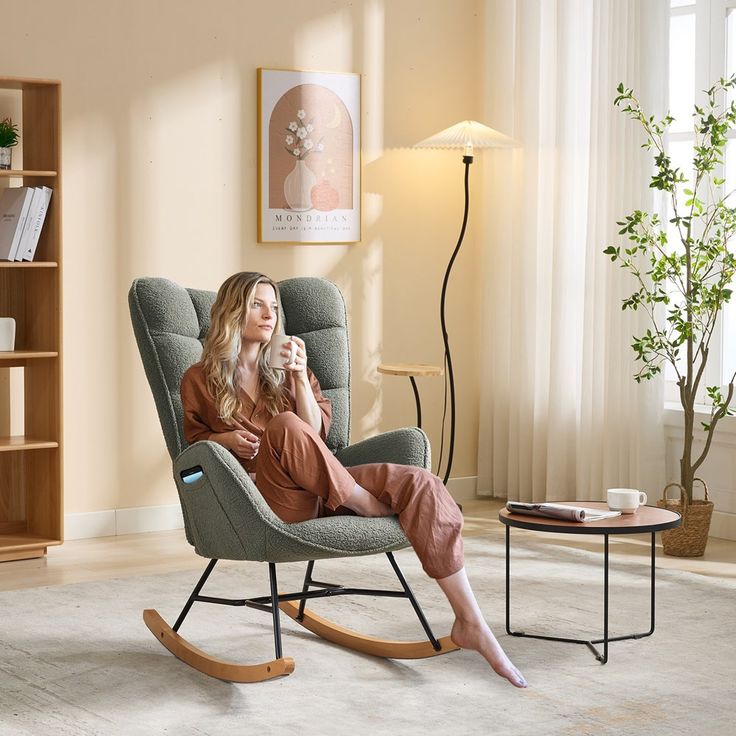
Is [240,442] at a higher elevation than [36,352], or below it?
below

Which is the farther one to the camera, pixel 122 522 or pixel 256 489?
pixel 122 522

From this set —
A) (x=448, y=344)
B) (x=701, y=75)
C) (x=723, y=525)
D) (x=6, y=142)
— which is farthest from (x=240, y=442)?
(x=701, y=75)

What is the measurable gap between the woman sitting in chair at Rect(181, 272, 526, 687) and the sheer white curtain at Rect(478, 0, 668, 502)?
1.92 m

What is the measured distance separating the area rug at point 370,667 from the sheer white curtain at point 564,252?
3.30 ft

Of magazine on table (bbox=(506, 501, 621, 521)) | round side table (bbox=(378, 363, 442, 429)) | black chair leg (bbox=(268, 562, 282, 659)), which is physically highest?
round side table (bbox=(378, 363, 442, 429))

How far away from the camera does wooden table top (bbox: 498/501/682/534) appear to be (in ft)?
10.4

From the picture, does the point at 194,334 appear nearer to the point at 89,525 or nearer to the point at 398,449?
the point at 398,449

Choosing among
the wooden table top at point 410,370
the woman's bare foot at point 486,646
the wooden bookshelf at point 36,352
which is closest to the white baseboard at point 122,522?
the wooden bookshelf at point 36,352

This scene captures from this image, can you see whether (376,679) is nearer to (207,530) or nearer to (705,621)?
(207,530)

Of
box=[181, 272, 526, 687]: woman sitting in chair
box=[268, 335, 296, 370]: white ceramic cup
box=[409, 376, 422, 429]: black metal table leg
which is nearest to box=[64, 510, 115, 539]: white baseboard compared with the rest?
box=[409, 376, 422, 429]: black metal table leg

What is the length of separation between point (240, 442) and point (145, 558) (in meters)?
1.41

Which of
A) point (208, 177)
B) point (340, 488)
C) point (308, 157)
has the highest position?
point (308, 157)

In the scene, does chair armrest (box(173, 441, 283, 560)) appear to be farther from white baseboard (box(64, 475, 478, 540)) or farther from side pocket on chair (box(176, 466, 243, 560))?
white baseboard (box(64, 475, 478, 540))

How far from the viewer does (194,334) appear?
3510 mm
